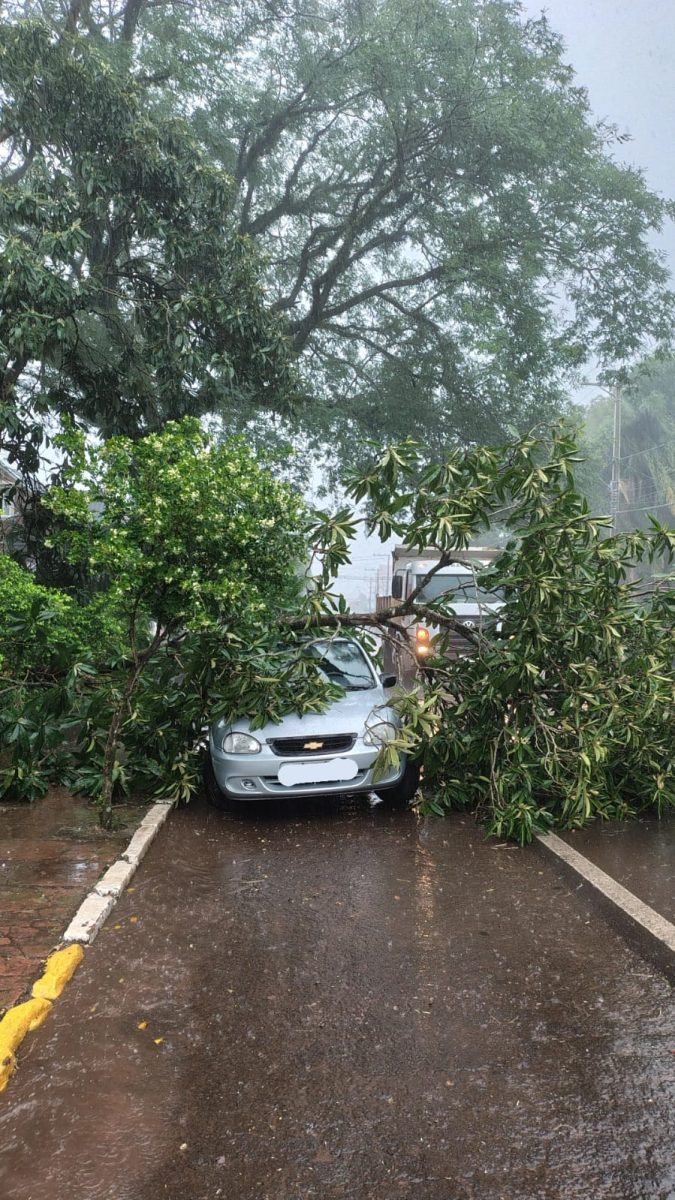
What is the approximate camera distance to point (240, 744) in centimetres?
728

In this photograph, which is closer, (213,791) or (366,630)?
(213,791)

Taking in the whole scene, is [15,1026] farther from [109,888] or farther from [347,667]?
[347,667]

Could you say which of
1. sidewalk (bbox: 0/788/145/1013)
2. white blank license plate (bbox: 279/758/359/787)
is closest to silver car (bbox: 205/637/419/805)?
white blank license plate (bbox: 279/758/359/787)

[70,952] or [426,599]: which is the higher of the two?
[426,599]

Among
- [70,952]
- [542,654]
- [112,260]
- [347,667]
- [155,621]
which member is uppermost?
[112,260]

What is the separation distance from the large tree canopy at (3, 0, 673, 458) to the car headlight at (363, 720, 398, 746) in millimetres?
10071

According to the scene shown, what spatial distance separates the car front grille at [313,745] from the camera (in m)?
7.20

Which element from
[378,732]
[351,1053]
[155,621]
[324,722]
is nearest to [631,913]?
[351,1053]

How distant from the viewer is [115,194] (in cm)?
1122

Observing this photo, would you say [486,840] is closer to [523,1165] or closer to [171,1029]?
[171,1029]

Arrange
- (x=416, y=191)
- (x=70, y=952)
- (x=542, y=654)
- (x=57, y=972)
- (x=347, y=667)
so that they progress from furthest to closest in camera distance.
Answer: (x=416, y=191), (x=347, y=667), (x=542, y=654), (x=70, y=952), (x=57, y=972)

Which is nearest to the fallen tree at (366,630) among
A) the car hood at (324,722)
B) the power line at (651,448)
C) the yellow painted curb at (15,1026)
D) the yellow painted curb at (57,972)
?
the car hood at (324,722)

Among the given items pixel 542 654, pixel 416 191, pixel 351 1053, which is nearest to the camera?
pixel 351 1053

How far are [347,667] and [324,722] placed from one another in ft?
4.76
